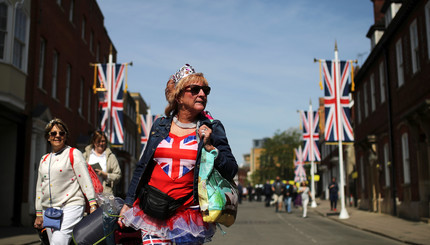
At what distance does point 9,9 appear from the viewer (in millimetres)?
15711

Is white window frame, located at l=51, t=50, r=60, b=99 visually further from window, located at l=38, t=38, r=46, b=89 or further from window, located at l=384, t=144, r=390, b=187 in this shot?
window, located at l=384, t=144, r=390, b=187

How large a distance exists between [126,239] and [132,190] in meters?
0.51

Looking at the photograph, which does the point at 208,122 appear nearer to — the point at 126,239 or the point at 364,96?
the point at 126,239

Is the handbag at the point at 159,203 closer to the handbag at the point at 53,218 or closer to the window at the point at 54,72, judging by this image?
the handbag at the point at 53,218

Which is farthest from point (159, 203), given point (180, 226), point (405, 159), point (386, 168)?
point (386, 168)

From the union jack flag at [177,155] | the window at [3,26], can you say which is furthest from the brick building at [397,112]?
the union jack flag at [177,155]

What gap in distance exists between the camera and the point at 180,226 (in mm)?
3324

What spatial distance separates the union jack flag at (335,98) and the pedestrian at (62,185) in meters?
17.3

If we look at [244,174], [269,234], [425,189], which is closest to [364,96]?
[425,189]

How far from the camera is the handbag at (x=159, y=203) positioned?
334cm

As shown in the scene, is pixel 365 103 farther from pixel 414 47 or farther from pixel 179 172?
pixel 179 172

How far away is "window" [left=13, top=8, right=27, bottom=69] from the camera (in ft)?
53.4

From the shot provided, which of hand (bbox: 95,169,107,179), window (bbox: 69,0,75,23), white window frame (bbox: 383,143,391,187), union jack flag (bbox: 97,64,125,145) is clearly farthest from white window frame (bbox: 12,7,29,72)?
white window frame (bbox: 383,143,391,187)

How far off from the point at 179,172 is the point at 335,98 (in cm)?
1885
